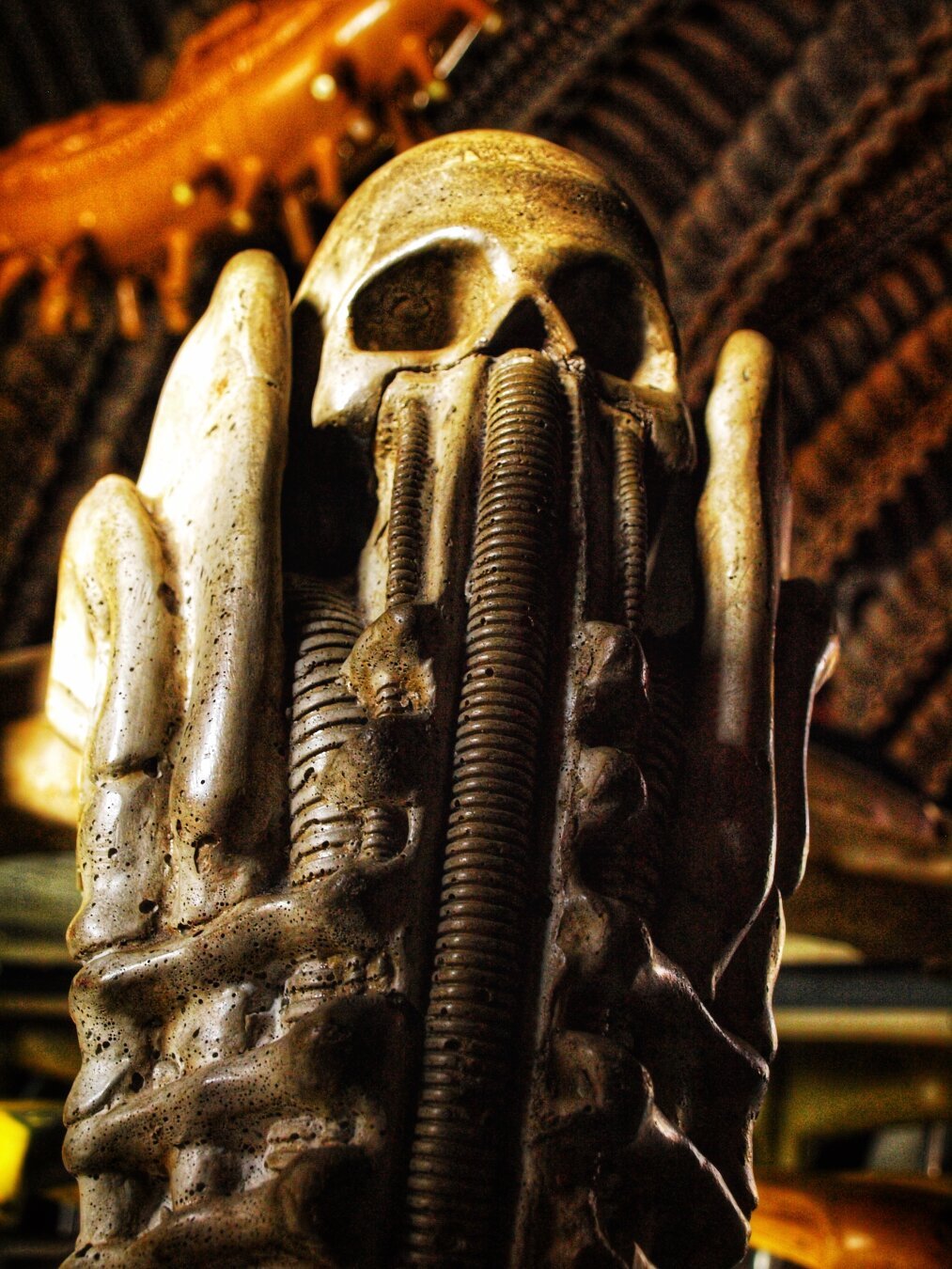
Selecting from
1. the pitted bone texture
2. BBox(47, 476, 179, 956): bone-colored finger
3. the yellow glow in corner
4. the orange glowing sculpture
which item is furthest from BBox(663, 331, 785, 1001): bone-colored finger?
the orange glowing sculpture

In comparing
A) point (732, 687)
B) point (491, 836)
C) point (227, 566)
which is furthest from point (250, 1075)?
point (732, 687)

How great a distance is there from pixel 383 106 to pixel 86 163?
2.28 ft

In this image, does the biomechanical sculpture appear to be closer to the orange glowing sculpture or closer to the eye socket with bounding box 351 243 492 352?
the eye socket with bounding box 351 243 492 352

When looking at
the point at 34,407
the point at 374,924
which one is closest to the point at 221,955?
the point at 374,924

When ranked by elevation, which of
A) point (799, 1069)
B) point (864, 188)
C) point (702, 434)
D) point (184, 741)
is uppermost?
point (864, 188)

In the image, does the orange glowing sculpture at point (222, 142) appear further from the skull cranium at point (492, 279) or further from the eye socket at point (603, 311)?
the eye socket at point (603, 311)

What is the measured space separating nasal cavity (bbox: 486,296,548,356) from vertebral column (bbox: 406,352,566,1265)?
31mm

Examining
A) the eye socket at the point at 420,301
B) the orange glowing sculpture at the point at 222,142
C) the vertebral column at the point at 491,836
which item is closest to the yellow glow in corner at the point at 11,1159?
the vertebral column at the point at 491,836

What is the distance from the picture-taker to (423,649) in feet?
3.27

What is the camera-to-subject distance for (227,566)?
1.05 metres

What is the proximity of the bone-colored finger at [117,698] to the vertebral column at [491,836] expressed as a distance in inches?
9.5

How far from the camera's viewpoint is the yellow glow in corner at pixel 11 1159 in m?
1.79

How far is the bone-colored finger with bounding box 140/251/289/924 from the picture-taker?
96 cm

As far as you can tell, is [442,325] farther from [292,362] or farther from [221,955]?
[221,955]
